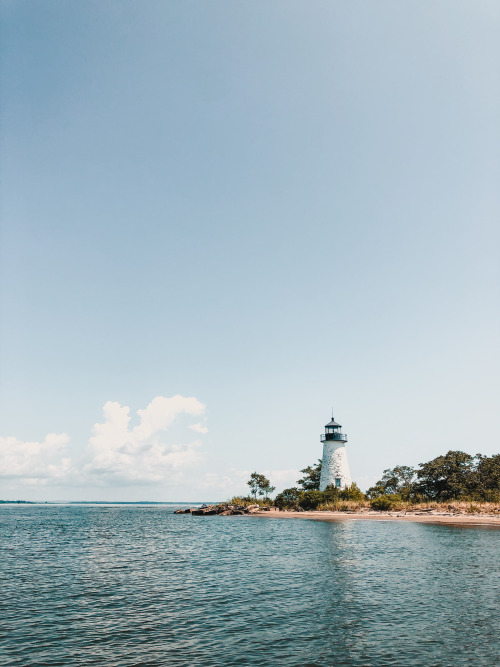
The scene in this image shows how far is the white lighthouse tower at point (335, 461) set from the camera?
81.1m

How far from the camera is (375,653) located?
46.5 ft

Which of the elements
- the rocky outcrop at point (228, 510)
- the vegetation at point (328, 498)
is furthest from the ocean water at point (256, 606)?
the rocky outcrop at point (228, 510)

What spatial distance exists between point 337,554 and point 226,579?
11674 millimetres

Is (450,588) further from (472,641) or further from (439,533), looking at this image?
(439,533)

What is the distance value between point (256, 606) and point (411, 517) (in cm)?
5423

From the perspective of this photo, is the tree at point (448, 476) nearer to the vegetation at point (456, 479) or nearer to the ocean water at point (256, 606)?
the vegetation at point (456, 479)

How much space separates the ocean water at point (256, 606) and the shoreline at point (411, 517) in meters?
21.6

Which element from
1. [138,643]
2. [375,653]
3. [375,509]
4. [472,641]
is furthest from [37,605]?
[375,509]

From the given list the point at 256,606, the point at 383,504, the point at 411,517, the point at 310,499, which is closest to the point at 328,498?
the point at 310,499

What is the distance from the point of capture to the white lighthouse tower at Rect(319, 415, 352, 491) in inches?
3194

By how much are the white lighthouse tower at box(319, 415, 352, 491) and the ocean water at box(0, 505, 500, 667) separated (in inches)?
1685

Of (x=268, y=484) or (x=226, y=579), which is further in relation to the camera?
(x=268, y=484)

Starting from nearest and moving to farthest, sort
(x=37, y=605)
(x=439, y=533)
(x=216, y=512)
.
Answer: (x=37, y=605) → (x=439, y=533) → (x=216, y=512)

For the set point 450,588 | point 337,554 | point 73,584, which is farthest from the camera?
point 337,554
